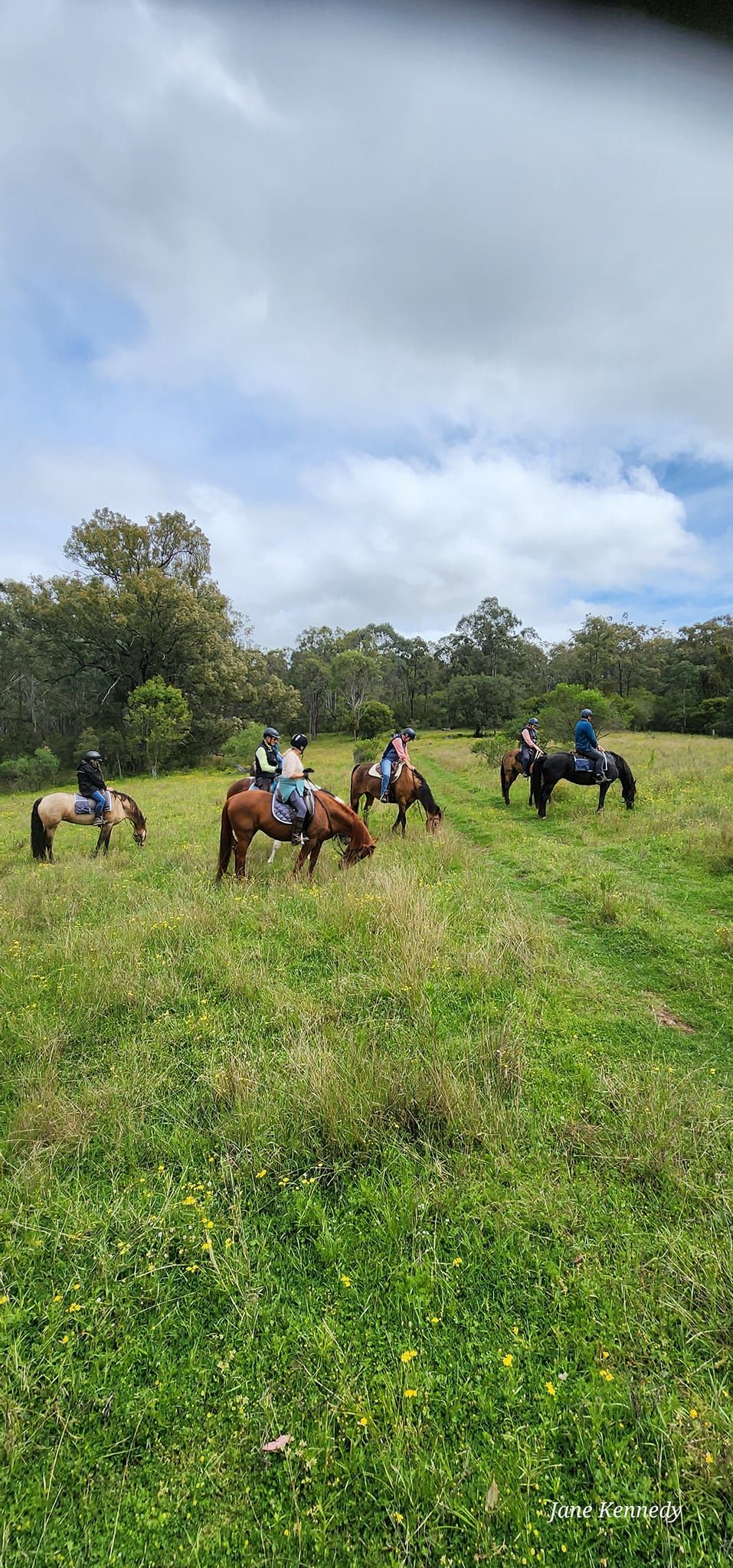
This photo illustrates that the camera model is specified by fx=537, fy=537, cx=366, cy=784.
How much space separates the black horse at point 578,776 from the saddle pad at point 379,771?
372 centimetres

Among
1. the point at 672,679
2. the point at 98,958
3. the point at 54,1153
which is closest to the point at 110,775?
the point at 98,958

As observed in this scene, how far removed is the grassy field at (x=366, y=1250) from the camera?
176cm

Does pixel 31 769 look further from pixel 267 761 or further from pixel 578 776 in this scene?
pixel 578 776

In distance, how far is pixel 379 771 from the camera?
11.5 metres

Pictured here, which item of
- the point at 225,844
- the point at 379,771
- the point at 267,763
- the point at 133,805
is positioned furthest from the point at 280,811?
the point at 133,805

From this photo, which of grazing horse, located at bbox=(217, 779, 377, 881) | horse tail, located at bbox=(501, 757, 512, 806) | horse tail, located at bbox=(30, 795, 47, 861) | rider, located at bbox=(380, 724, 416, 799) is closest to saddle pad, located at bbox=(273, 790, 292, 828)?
grazing horse, located at bbox=(217, 779, 377, 881)

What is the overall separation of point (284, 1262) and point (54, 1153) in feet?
5.02

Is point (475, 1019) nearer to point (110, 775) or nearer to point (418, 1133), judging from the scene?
point (418, 1133)

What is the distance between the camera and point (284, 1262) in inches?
101

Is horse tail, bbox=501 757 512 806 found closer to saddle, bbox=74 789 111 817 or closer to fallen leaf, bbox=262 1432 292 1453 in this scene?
saddle, bbox=74 789 111 817

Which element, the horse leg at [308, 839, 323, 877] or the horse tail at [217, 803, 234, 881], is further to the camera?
the horse leg at [308, 839, 323, 877]

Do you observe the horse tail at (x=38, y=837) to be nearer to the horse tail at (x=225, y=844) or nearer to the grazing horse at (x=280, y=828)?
the grazing horse at (x=280, y=828)

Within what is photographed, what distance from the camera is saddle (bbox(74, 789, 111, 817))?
1112cm

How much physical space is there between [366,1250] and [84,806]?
10.5 metres
